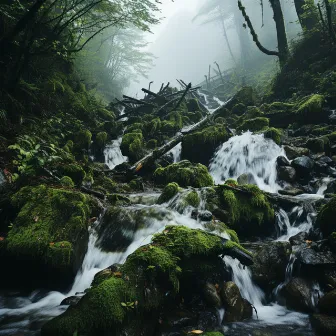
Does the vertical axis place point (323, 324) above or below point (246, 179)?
below

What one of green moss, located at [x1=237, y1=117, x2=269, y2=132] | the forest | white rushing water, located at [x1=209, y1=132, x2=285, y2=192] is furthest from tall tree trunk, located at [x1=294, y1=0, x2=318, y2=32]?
white rushing water, located at [x1=209, y1=132, x2=285, y2=192]

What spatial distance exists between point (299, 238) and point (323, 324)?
82.3 inches

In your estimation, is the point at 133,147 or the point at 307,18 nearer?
the point at 133,147

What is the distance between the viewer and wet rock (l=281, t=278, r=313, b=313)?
357cm

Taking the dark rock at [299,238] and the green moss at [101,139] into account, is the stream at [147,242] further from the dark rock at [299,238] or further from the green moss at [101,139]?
the green moss at [101,139]

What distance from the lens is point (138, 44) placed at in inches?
1444

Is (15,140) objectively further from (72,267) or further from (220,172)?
(220,172)

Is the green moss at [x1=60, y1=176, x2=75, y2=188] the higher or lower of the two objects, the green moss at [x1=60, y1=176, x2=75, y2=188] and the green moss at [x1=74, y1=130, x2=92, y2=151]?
the lower

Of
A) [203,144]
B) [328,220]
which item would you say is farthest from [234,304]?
[203,144]

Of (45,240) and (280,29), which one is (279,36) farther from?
(45,240)

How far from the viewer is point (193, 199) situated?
5.83m

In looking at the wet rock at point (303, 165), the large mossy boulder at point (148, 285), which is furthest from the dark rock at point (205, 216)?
the wet rock at point (303, 165)

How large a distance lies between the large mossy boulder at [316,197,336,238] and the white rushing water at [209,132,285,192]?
11.8 ft

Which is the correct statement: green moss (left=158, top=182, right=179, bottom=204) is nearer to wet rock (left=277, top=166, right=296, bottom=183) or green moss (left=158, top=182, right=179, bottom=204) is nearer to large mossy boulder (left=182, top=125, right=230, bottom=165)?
wet rock (left=277, top=166, right=296, bottom=183)
